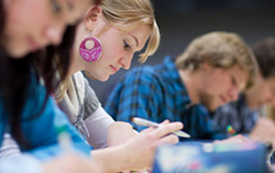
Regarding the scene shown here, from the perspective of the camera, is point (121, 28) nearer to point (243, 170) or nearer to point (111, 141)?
point (111, 141)

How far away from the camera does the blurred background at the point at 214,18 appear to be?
474 cm

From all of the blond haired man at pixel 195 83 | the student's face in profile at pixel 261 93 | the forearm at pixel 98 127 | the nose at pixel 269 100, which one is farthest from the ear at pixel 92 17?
the nose at pixel 269 100

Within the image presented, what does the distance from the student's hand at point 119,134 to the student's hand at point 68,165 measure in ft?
1.78

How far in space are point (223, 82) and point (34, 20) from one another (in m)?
1.56

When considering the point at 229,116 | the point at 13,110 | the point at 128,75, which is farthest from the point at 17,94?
the point at 229,116

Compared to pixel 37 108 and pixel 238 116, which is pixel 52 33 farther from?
pixel 238 116

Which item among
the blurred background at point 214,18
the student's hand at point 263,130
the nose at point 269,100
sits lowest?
the student's hand at point 263,130

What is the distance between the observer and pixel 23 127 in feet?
2.61

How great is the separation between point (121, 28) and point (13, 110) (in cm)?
53

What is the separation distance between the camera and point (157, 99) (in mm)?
1884

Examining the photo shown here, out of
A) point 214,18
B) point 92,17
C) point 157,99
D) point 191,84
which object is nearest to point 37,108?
point 92,17

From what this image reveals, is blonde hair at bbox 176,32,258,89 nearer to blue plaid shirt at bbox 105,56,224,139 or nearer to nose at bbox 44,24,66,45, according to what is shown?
blue plaid shirt at bbox 105,56,224,139

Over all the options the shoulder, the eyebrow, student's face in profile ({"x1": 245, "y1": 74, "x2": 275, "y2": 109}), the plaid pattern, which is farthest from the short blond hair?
student's face in profile ({"x1": 245, "y1": 74, "x2": 275, "y2": 109})

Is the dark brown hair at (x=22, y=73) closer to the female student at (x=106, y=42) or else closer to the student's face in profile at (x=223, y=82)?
the female student at (x=106, y=42)
